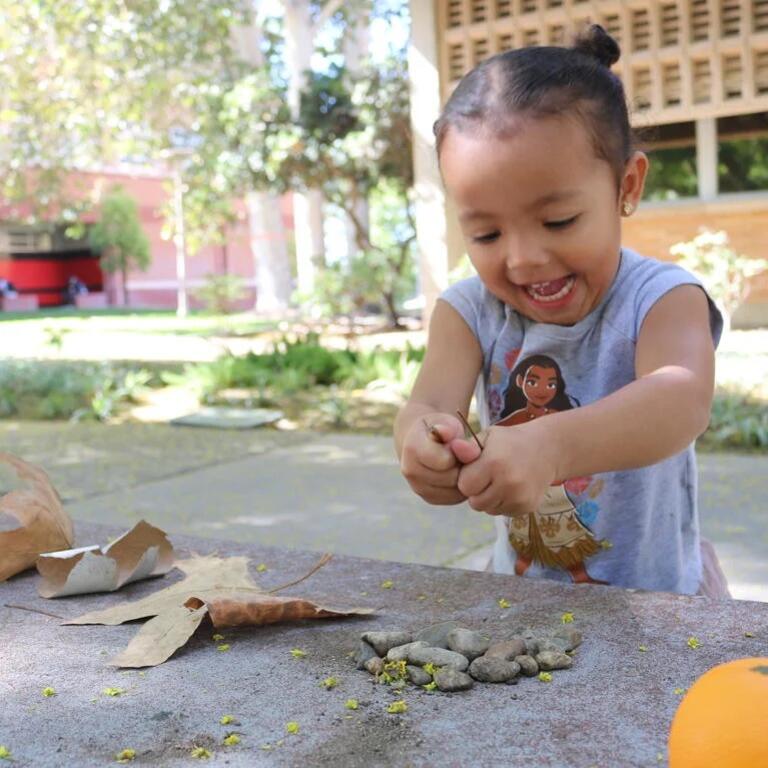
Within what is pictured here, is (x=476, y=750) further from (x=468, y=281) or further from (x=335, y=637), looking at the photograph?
(x=468, y=281)

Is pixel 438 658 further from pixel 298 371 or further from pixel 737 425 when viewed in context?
pixel 298 371

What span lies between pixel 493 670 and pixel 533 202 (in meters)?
0.71

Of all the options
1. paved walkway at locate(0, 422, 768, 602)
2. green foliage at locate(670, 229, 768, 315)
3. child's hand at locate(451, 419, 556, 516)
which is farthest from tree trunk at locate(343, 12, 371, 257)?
child's hand at locate(451, 419, 556, 516)

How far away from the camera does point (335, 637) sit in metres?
1.41

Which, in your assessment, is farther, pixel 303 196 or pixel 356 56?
pixel 356 56

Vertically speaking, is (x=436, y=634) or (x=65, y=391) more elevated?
(x=436, y=634)

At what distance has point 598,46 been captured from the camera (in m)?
1.94

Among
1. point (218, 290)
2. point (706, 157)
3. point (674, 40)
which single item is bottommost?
point (218, 290)

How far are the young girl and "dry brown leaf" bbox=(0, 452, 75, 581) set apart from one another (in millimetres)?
611

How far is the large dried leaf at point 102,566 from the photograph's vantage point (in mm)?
1649

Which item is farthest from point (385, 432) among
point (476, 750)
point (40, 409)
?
point (476, 750)

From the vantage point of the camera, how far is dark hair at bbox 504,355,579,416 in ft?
6.42

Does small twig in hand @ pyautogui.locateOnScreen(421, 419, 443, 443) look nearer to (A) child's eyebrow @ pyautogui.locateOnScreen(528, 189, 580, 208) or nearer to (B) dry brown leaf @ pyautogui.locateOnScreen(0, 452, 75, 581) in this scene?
(A) child's eyebrow @ pyautogui.locateOnScreen(528, 189, 580, 208)

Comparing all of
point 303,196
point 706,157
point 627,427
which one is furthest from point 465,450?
point 303,196
